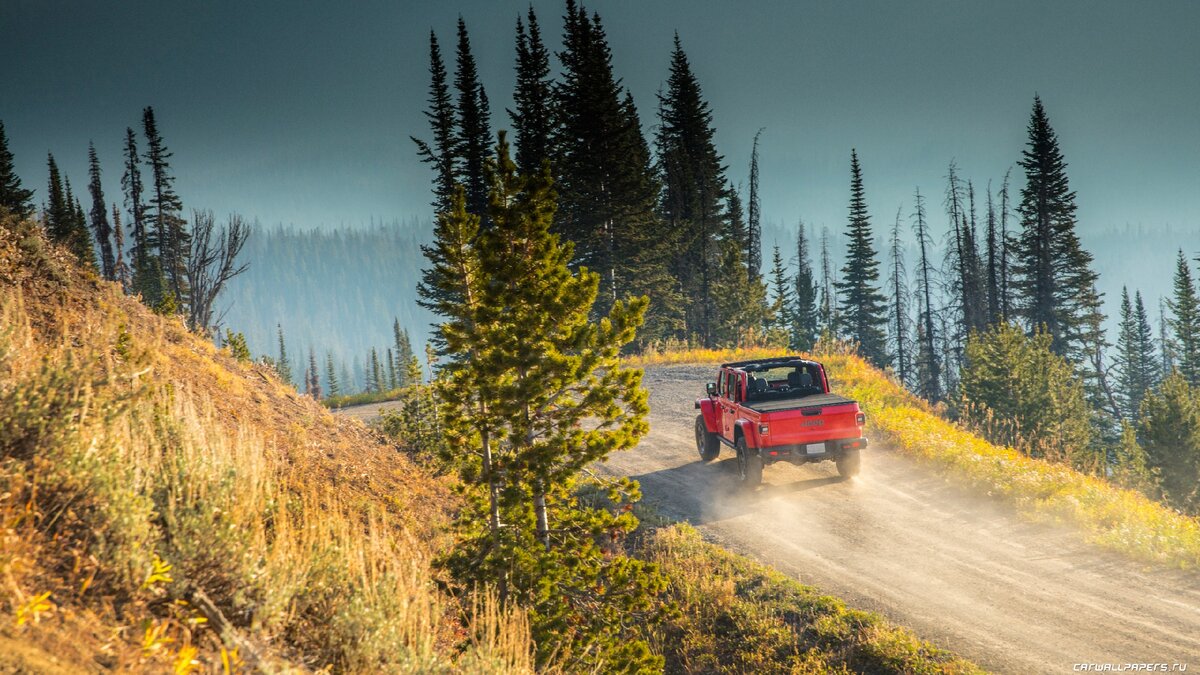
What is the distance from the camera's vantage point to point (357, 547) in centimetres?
528

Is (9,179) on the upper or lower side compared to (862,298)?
upper

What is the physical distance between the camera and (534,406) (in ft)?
24.5

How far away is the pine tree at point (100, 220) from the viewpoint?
51375 mm

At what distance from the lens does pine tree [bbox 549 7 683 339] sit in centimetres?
3612

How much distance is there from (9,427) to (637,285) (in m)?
33.6

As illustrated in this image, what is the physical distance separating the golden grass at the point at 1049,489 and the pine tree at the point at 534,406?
7147 mm

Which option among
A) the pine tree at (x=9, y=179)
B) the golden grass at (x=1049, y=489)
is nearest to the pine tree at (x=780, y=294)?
the golden grass at (x=1049, y=489)

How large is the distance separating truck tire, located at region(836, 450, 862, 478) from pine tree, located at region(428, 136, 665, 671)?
22.6ft

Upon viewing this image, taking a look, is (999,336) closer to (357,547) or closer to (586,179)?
(586,179)

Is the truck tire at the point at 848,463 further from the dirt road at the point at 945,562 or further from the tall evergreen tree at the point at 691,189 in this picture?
the tall evergreen tree at the point at 691,189

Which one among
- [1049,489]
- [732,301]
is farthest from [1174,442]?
[1049,489]

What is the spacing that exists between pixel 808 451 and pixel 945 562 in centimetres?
335

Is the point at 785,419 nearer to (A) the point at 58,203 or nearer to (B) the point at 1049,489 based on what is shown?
(B) the point at 1049,489

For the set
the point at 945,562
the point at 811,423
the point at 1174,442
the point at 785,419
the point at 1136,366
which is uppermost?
the point at 785,419
